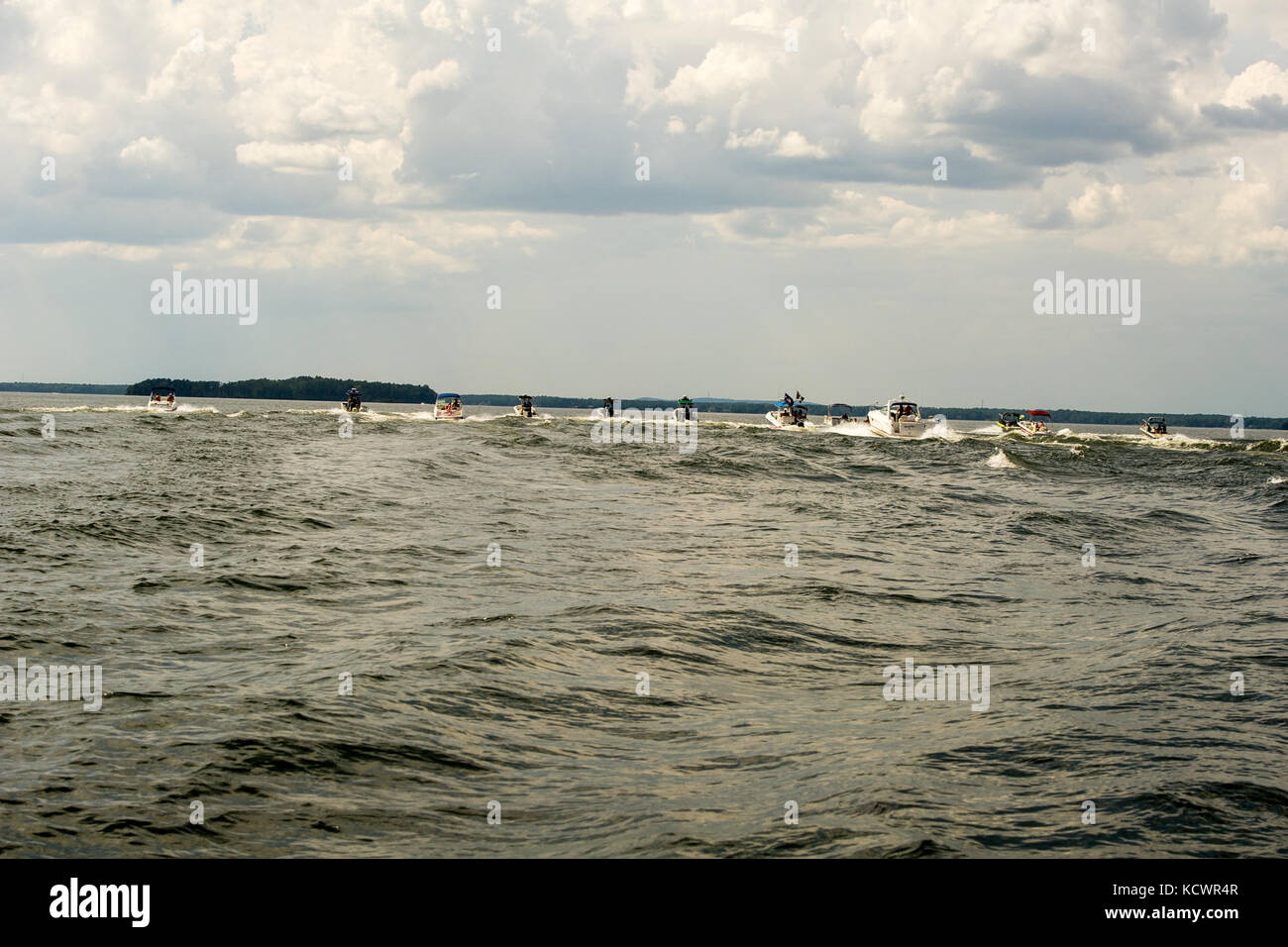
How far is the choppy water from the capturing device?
8.10m

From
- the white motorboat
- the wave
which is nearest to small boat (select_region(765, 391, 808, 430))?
the white motorboat

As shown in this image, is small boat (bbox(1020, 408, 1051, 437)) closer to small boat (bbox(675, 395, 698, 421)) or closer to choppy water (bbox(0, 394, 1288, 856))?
small boat (bbox(675, 395, 698, 421))

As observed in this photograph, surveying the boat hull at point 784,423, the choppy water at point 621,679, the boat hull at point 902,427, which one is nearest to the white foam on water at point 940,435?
the boat hull at point 902,427

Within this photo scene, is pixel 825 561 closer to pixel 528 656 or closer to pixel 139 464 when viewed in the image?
pixel 528 656

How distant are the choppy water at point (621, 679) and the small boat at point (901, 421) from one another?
152 feet

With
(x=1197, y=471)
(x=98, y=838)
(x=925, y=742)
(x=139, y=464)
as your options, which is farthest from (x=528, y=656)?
(x=1197, y=471)

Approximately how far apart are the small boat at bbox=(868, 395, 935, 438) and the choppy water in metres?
46.2

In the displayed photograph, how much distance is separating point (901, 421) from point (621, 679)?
223 ft

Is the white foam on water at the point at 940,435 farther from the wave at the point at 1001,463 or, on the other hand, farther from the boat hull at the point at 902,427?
the wave at the point at 1001,463

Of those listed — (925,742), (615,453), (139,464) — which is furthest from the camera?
(615,453)
